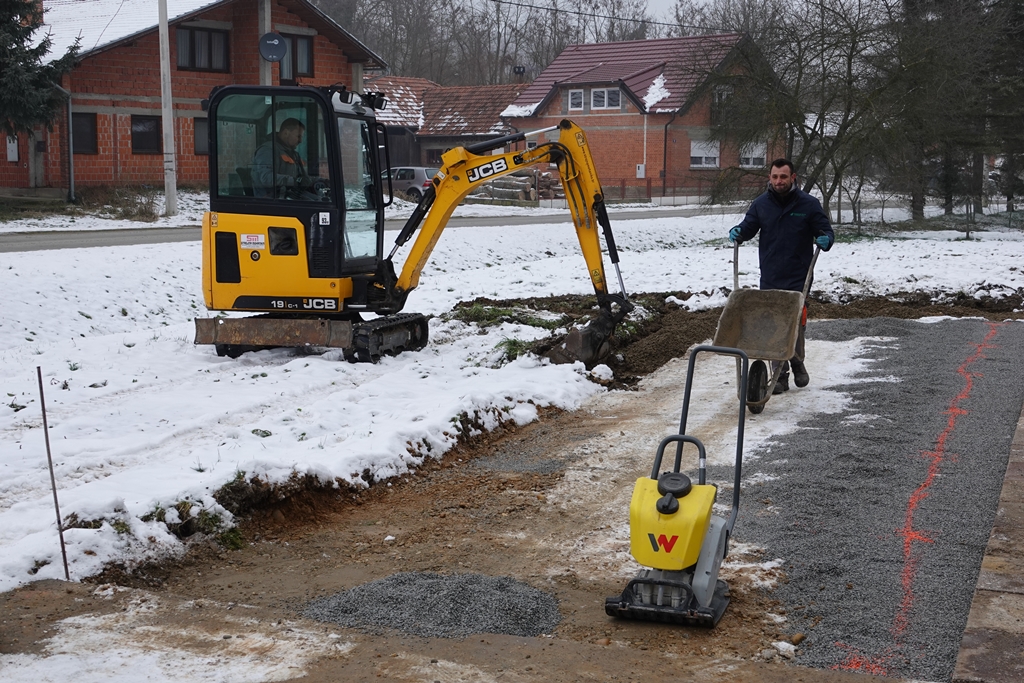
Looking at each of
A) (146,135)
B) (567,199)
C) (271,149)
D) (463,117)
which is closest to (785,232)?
(567,199)

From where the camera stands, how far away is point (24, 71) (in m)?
27.2

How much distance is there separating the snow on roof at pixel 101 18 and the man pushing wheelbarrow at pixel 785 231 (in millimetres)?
27930

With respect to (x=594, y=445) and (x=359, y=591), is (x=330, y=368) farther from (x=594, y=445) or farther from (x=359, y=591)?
(x=359, y=591)

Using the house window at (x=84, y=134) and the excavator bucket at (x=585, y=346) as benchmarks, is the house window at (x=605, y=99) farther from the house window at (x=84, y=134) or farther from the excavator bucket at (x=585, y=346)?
the excavator bucket at (x=585, y=346)

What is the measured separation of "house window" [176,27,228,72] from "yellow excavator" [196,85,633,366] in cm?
2668

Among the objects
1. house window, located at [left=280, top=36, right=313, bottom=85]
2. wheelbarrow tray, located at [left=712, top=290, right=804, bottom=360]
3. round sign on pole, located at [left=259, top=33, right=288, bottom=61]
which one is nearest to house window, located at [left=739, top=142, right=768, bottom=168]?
round sign on pole, located at [left=259, top=33, right=288, bottom=61]

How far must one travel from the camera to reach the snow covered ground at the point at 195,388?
20.5 ft

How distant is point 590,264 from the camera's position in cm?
1119

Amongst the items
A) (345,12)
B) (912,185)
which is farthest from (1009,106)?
(345,12)

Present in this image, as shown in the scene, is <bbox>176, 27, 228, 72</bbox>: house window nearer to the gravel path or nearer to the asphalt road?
the asphalt road

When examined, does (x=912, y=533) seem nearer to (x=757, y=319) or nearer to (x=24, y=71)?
(x=757, y=319)

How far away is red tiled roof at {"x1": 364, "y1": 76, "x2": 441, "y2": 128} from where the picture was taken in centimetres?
5422

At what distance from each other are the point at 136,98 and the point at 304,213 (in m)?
26.4

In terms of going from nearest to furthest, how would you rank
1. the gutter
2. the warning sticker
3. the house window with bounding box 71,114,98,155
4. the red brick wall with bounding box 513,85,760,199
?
1. the warning sticker
2. the house window with bounding box 71,114,98,155
3. the gutter
4. the red brick wall with bounding box 513,85,760,199
